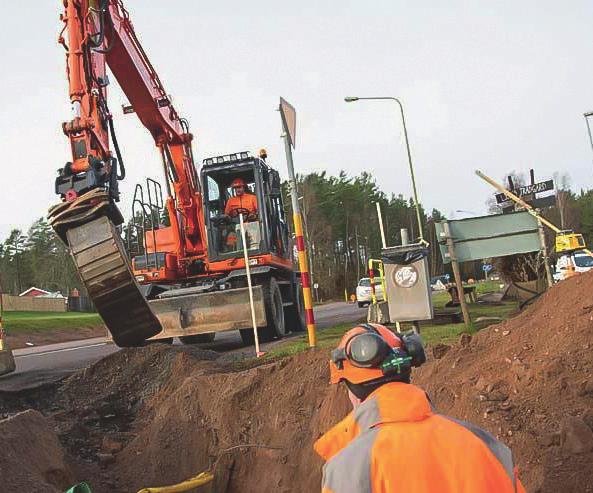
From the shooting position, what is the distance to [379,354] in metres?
1.93

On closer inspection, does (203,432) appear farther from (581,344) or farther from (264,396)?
(581,344)

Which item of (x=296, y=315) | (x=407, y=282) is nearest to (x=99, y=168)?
(x=407, y=282)

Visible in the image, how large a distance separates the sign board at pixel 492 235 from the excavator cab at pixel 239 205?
4.15 meters

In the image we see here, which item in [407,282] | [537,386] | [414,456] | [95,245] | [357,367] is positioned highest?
[95,245]

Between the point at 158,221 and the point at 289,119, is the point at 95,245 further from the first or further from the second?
the point at 158,221

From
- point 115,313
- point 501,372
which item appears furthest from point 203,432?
point 501,372

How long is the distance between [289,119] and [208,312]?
4.71m

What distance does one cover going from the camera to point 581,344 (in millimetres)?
4547

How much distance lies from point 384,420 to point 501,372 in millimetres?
3158

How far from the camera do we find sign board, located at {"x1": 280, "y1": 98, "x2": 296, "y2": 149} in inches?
275

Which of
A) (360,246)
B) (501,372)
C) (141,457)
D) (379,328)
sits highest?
(360,246)

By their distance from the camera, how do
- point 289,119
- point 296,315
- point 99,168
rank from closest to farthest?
point 99,168
point 289,119
point 296,315

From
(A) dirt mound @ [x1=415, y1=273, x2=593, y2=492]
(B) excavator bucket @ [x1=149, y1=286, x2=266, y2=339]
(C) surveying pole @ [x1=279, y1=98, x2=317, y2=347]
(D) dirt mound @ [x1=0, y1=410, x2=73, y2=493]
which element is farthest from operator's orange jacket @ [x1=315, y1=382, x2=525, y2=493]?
(B) excavator bucket @ [x1=149, y1=286, x2=266, y2=339]

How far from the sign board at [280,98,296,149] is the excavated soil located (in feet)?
8.17
